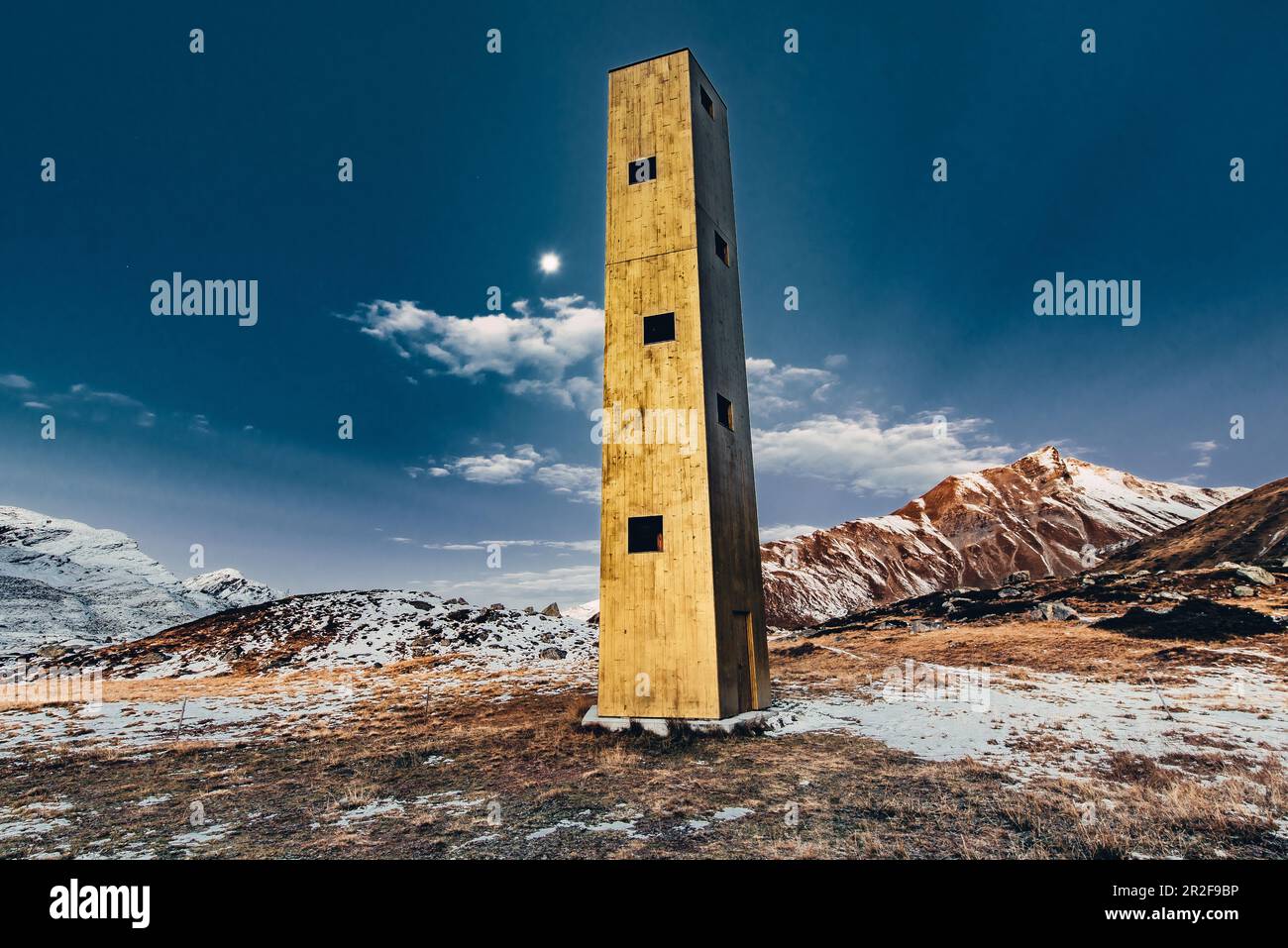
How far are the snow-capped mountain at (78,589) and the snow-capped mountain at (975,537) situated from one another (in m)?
60.5

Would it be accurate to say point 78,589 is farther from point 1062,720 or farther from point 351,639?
point 1062,720

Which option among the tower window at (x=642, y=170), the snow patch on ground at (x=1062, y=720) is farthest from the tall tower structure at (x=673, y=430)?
the snow patch on ground at (x=1062, y=720)

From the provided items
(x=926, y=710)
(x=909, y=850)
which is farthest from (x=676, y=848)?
(x=926, y=710)

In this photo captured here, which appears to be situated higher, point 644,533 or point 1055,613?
point 644,533

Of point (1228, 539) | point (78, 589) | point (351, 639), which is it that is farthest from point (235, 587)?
point (1228, 539)

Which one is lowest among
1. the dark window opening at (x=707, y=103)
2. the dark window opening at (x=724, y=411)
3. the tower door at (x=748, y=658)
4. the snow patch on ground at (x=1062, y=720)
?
the snow patch on ground at (x=1062, y=720)

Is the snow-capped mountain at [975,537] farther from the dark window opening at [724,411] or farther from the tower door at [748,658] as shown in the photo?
the dark window opening at [724,411]

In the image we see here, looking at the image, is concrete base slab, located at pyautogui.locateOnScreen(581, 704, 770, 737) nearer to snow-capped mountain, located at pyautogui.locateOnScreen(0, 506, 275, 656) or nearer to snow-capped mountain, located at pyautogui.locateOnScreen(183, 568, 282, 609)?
snow-capped mountain, located at pyautogui.locateOnScreen(0, 506, 275, 656)

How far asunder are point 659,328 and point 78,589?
7288 cm

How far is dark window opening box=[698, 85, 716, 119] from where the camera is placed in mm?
16172

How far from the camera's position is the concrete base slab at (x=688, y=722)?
471 inches

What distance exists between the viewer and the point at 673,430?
43.6ft

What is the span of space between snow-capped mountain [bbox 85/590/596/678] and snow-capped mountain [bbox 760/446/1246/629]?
34693mm

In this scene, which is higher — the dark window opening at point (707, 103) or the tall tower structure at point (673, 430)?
the dark window opening at point (707, 103)
